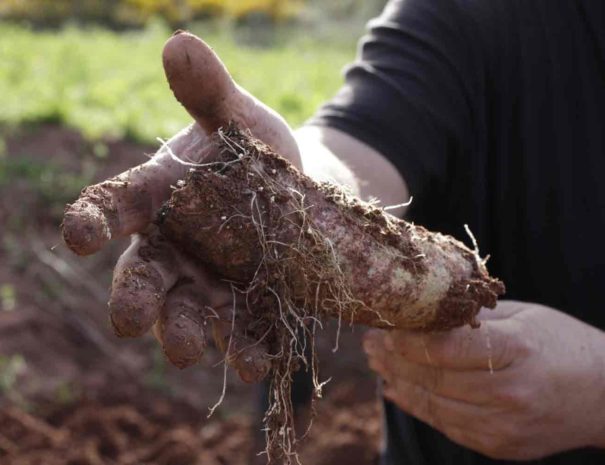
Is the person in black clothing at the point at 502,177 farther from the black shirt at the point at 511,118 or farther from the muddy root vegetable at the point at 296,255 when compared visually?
the muddy root vegetable at the point at 296,255

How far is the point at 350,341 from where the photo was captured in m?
5.06

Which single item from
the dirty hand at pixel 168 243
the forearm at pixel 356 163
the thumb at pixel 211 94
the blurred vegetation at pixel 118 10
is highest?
the blurred vegetation at pixel 118 10

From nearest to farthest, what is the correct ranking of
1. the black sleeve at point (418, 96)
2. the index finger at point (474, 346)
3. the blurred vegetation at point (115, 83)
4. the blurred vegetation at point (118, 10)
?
the index finger at point (474, 346) < the black sleeve at point (418, 96) < the blurred vegetation at point (115, 83) < the blurred vegetation at point (118, 10)

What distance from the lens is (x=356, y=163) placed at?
1.90m

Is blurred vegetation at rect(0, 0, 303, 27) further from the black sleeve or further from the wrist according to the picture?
the wrist

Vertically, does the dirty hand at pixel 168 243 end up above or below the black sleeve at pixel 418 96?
below

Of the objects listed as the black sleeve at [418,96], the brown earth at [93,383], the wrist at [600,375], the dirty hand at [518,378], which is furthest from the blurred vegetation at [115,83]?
the wrist at [600,375]

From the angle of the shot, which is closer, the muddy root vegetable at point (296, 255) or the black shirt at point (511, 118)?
the muddy root vegetable at point (296, 255)

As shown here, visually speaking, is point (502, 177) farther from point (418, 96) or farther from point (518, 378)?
point (518, 378)

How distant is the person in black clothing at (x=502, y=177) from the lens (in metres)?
1.84

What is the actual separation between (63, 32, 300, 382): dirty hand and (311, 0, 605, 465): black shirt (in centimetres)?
43

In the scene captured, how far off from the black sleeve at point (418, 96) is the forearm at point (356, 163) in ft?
0.06

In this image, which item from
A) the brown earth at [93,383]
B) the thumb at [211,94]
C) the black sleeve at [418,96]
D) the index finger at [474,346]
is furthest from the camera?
the brown earth at [93,383]

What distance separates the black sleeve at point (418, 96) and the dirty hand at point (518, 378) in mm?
338
